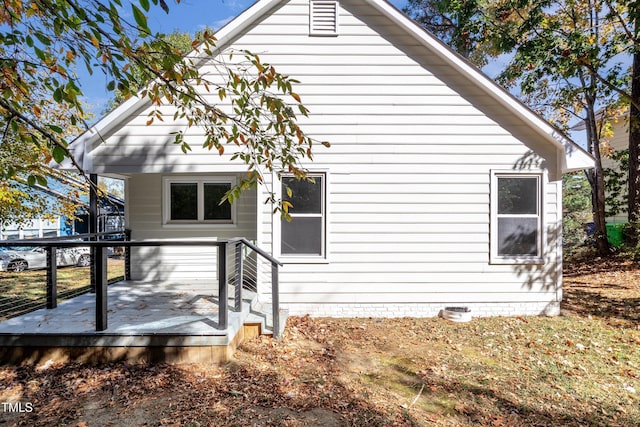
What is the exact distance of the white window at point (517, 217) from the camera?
248 inches

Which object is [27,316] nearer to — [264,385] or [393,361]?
[264,385]

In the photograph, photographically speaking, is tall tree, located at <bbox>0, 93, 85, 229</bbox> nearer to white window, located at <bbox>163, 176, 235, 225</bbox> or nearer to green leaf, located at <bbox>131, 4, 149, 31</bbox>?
white window, located at <bbox>163, 176, 235, 225</bbox>

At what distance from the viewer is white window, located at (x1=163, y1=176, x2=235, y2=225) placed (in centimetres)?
740

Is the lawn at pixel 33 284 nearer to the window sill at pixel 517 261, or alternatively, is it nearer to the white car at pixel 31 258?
the white car at pixel 31 258

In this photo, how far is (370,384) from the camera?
390cm

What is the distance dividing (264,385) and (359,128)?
4.49m

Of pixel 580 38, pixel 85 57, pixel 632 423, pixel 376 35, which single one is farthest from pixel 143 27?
pixel 580 38

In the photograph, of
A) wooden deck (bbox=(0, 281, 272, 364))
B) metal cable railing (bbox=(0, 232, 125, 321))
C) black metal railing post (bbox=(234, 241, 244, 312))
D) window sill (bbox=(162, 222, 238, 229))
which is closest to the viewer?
wooden deck (bbox=(0, 281, 272, 364))

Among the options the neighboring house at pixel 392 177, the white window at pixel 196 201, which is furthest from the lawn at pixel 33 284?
the neighboring house at pixel 392 177

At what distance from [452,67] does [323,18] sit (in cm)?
252

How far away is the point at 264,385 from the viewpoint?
3.76 m

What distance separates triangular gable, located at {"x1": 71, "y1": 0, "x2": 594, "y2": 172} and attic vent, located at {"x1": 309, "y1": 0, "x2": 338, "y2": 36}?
0.60m

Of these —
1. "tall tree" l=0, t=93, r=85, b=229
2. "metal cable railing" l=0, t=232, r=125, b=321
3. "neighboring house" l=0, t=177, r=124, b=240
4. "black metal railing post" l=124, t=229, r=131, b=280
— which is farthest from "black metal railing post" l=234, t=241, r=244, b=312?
"neighboring house" l=0, t=177, r=124, b=240

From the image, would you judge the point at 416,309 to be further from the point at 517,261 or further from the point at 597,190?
the point at 597,190
